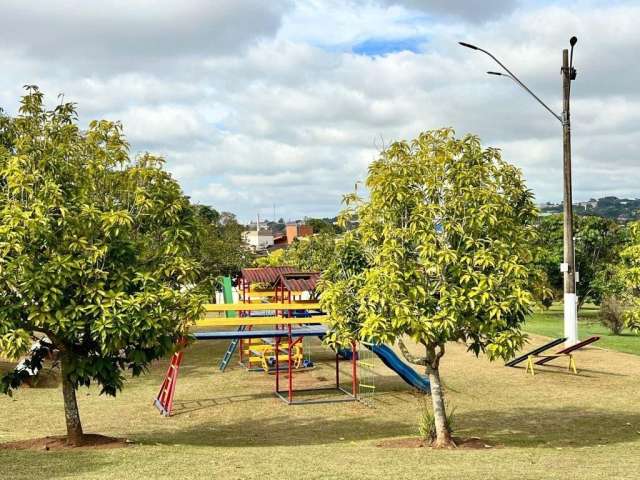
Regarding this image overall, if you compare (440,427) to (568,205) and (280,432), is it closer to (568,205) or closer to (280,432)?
(280,432)

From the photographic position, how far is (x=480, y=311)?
12.5 meters

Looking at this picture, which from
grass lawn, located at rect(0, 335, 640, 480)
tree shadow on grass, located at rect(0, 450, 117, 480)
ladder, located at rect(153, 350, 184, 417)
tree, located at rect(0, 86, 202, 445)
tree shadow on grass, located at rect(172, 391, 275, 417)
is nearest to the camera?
tree shadow on grass, located at rect(0, 450, 117, 480)

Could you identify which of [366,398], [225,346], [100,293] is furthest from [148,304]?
[225,346]

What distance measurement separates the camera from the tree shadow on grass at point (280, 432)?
14336 millimetres

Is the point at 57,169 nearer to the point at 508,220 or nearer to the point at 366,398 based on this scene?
the point at 508,220

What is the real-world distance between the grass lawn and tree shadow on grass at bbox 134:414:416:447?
22 millimetres

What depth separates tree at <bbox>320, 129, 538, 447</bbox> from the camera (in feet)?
40.1

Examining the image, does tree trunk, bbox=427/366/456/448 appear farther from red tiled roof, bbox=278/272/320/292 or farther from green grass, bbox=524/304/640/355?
green grass, bbox=524/304/640/355

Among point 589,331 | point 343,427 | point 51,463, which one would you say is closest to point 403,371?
point 343,427

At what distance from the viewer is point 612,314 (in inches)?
1353

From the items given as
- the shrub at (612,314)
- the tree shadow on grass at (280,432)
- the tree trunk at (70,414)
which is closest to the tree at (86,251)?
the tree trunk at (70,414)

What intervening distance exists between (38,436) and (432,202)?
8469 millimetres

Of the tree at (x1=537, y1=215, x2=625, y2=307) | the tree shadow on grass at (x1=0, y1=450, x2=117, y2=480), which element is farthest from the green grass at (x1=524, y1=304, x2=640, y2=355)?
the tree shadow on grass at (x1=0, y1=450, x2=117, y2=480)

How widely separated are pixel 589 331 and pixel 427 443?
26532 mm
